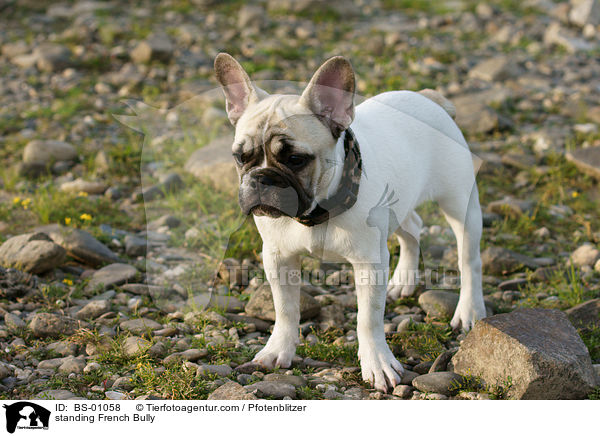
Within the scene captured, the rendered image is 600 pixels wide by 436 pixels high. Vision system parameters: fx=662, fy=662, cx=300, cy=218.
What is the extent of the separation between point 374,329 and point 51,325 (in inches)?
95.0

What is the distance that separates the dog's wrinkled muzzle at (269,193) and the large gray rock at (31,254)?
2.72 metres

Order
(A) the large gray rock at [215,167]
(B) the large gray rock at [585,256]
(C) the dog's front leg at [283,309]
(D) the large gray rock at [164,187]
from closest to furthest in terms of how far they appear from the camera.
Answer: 1. (C) the dog's front leg at [283,309]
2. (B) the large gray rock at [585,256]
3. (D) the large gray rock at [164,187]
4. (A) the large gray rock at [215,167]

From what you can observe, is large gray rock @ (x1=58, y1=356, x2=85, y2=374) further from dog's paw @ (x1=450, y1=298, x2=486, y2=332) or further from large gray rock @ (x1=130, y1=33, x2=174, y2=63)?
large gray rock @ (x1=130, y1=33, x2=174, y2=63)

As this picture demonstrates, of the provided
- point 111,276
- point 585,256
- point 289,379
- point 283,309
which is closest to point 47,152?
point 111,276

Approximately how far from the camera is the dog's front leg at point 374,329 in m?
4.29

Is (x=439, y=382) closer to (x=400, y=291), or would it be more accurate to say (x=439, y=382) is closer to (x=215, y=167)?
(x=400, y=291)

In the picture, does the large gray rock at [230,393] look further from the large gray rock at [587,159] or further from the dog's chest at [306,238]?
the large gray rock at [587,159]

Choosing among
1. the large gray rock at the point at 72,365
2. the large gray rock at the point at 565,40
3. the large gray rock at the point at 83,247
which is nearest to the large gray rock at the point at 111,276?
the large gray rock at the point at 83,247

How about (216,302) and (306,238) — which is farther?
(216,302)

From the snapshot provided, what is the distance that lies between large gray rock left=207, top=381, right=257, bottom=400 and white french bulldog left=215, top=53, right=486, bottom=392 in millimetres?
500

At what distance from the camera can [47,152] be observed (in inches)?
331

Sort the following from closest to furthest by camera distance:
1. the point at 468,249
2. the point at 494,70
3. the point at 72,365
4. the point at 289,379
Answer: the point at 289,379 < the point at 72,365 < the point at 468,249 < the point at 494,70
